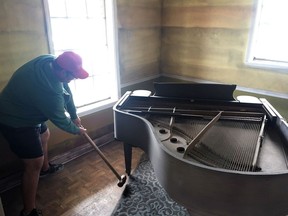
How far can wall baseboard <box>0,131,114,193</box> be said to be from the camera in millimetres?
2512

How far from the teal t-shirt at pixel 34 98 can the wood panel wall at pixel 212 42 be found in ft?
7.62

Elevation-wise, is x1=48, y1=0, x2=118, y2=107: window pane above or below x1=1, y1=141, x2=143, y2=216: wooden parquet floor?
above

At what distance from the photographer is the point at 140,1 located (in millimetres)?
3396

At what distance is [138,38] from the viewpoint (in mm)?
3557

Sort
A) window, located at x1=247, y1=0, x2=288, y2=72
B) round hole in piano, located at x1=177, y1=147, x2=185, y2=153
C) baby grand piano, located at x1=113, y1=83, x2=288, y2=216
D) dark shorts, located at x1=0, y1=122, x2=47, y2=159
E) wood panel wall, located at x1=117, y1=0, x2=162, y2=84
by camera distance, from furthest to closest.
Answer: wood panel wall, located at x1=117, y1=0, x2=162, y2=84, window, located at x1=247, y1=0, x2=288, y2=72, dark shorts, located at x1=0, y1=122, x2=47, y2=159, round hole in piano, located at x1=177, y1=147, x2=185, y2=153, baby grand piano, located at x1=113, y1=83, x2=288, y2=216

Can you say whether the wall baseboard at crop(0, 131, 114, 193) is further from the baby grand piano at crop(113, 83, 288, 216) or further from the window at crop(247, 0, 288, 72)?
the window at crop(247, 0, 288, 72)

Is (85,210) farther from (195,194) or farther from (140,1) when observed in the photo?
(140,1)

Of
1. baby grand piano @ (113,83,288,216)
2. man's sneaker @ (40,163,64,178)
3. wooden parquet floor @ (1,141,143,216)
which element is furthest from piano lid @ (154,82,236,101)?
man's sneaker @ (40,163,64,178)

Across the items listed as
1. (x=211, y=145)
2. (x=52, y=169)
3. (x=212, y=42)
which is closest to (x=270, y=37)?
(x=212, y=42)

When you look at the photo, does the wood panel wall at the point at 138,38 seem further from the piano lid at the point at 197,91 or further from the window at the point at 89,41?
the piano lid at the point at 197,91

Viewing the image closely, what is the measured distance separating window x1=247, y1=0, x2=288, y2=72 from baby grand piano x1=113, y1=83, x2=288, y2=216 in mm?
1069

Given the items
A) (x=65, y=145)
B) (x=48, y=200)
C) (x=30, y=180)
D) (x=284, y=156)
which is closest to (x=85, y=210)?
(x=48, y=200)

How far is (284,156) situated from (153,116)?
106 centimetres

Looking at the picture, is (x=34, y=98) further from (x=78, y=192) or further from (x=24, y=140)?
(x=78, y=192)
